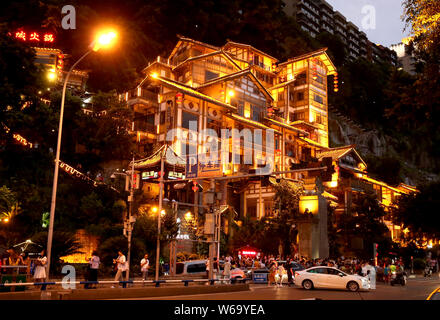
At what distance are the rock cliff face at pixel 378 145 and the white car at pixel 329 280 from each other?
168 ft

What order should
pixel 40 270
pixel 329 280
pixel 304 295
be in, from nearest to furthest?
pixel 40 270 < pixel 304 295 < pixel 329 280

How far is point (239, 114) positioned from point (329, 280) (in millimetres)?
29783

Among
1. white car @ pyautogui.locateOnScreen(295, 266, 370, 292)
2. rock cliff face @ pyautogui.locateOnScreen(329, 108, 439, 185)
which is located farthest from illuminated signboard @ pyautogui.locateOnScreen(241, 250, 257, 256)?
rock cliff face @ pyautogui.locateOnScreen(329, 108, 439, 185)

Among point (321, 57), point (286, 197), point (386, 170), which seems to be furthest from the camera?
point (386, 170)

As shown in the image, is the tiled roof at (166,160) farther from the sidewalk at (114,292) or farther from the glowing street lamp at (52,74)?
the sidewalk at (114,292)

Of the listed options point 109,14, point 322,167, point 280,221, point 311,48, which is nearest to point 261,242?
point 280,221

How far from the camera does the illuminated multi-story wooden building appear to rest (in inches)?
1805

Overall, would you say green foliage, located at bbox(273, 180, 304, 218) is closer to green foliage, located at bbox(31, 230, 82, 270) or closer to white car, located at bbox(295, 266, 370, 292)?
white car, located at bbox(295, 266, 370, 292)

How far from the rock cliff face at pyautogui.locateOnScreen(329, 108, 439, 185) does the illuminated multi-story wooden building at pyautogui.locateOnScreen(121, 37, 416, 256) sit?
13.6 m

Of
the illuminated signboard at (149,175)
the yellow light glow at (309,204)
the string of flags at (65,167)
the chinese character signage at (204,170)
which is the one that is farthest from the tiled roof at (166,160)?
the chinese character signage at (204,170)

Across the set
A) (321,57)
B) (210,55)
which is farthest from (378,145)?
(210,55)

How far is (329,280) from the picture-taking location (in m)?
23.4

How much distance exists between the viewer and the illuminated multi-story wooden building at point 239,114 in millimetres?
45844

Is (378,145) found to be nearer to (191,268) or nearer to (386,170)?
(386,170)
